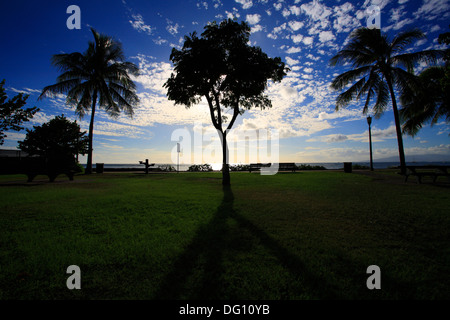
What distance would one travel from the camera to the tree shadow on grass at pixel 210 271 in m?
1.83

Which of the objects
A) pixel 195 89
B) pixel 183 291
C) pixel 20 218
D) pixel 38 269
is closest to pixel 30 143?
pixel 195 89

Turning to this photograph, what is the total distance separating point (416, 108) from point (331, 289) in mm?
21579

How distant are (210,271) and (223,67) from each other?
412 inches

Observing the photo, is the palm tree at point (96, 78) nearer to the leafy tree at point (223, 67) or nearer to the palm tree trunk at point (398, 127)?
the leafy tree at point (223, 67)

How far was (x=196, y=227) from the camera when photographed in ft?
12.2

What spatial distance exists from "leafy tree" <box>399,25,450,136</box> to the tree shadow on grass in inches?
721

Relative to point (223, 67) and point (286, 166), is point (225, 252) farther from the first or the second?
point (286, 166)

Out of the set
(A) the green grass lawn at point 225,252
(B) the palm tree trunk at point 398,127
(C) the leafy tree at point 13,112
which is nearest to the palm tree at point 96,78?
(C) the leafy tree at point 13,112

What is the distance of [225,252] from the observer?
2.71m

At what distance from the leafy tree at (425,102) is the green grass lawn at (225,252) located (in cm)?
1493

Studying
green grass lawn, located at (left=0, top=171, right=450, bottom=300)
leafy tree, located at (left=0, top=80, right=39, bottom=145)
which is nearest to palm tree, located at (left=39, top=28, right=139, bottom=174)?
leafy tree, located at (left=0, top=80, right=39, bottom=145)

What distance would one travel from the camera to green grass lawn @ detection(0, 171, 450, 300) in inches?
74.8
